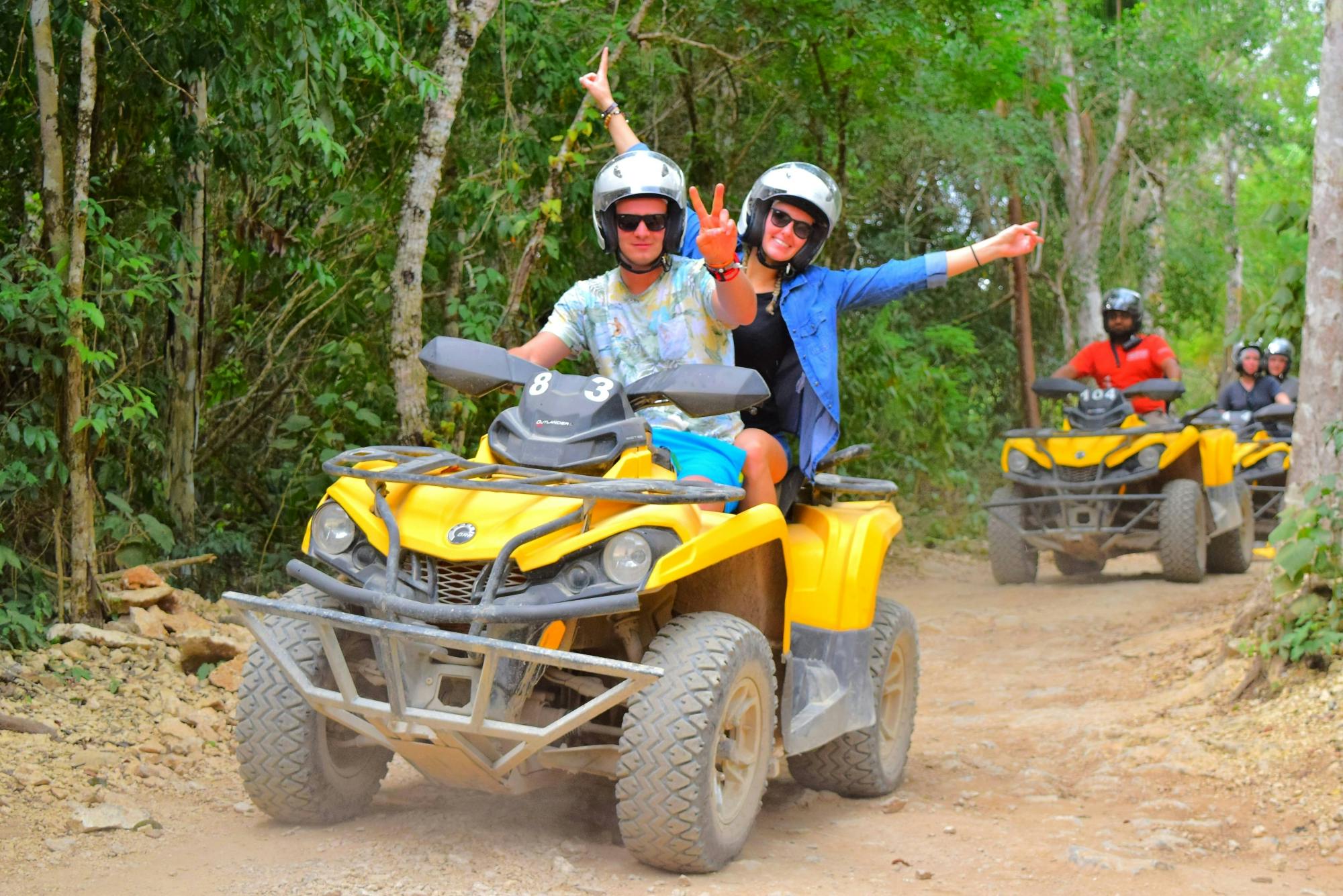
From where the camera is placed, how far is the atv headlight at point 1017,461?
37.4 feet

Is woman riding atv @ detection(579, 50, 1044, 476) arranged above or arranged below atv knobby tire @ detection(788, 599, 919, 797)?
above

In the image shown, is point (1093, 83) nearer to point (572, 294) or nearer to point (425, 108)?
point (425, 108)

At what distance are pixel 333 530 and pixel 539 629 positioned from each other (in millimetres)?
675

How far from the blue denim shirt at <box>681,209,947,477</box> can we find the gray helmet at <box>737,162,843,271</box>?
0.33 ft

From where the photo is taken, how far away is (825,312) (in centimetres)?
509

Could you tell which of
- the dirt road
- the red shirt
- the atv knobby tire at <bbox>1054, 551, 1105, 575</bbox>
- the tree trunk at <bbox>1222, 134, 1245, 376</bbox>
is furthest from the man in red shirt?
the tree trunk at <bbox>1222, 134, 1245, 376</bbox>

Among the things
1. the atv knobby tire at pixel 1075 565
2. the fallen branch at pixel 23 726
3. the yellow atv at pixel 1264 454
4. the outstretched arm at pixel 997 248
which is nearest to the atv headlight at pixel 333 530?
the fallen branch at pixel 23 726

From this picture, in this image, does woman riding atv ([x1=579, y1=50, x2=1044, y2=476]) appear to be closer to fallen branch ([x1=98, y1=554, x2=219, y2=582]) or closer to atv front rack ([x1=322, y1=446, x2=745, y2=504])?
atv front rack ([x1=322, y1=446, x2=745, y2=504])

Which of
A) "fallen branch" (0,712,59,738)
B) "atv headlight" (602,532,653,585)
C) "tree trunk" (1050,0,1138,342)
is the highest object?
"tree trunk" (1050,0,1138,342)

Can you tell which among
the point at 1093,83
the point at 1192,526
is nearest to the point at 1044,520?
the point at 1192,526

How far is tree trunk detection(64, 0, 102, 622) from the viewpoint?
6129 millimetres

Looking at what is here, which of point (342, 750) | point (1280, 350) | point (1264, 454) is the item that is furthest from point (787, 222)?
point (1280, 350)

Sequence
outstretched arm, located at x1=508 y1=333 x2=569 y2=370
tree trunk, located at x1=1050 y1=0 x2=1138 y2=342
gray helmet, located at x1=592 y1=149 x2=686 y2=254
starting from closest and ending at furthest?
1. gray helmet, located at x1=592 y1=149 x2=686 y2=254
2. outstretched arm, located at x1=508 y1=333 x2=569 y2=370
3. tree trunk, located at x1=1050 y1=0 x2=1138 y2=342

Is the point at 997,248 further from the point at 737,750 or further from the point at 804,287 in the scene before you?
the point at 737,750
